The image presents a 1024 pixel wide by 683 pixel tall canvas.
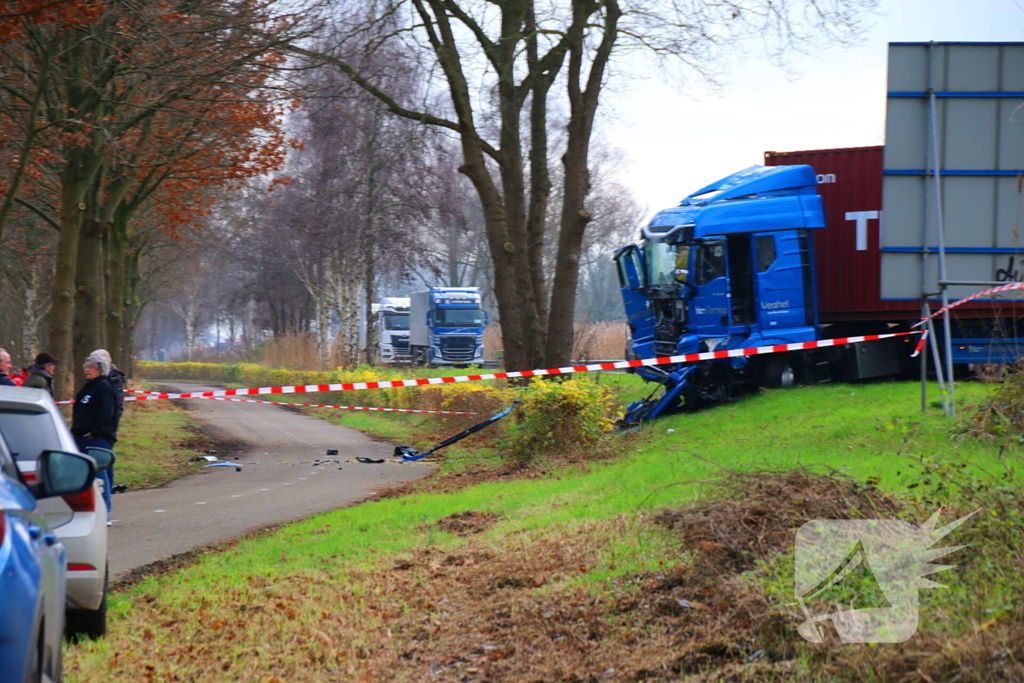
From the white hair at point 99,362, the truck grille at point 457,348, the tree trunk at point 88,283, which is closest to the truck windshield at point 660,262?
the tree trunk at point 88,283

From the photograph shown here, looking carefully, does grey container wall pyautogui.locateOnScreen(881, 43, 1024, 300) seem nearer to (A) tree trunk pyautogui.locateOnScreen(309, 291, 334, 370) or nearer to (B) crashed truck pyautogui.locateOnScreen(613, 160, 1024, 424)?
(B) crashed truck pyautogui.locateOnScreen(613, 160, 1024, 424)

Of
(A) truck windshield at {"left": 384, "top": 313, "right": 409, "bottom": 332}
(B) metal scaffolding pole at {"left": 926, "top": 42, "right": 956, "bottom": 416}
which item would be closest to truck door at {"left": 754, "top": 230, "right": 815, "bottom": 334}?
(B) metal scaffolding pole at {"left": 926, "top": 42, "right": 956, "bottom": 416}

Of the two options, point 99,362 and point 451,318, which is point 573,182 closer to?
point 99,362

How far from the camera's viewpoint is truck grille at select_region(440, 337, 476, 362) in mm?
45787

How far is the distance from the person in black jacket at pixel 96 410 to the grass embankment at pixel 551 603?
218 centimetres

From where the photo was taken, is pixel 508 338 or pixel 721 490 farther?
pixel 508 338

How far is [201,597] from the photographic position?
665cm

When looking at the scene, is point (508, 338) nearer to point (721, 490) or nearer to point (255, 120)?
point (255, 120)

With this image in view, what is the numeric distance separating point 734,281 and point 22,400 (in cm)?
1400

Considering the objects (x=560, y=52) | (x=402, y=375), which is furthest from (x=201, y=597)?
(x=402, y=375)

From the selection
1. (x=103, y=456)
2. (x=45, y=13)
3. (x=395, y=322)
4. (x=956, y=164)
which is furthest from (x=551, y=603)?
(x=395, y=322)

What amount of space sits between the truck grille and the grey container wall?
112 feet

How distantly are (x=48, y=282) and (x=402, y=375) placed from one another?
12.8 metres

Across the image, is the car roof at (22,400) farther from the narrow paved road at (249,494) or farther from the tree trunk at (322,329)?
the tree trunk at (322,329)
